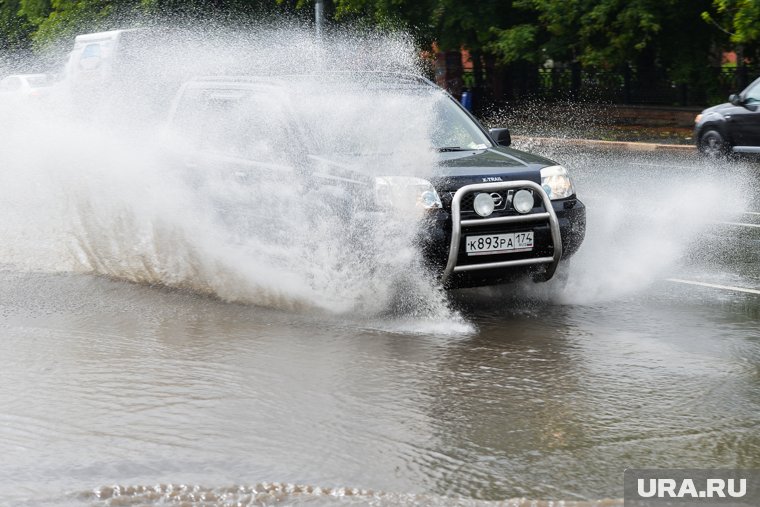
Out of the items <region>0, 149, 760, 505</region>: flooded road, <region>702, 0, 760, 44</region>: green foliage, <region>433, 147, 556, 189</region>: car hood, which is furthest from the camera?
<region>702, 0, 760, 44</region>: green foliage

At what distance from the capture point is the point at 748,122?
17.6 m

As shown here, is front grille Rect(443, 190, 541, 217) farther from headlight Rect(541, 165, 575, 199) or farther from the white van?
the white van

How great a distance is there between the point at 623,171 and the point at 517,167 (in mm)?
9925

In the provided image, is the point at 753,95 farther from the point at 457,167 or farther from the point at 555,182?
the point at 457,167

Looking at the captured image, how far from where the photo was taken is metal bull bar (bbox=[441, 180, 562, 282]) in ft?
23.5

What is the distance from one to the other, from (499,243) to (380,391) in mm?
1956

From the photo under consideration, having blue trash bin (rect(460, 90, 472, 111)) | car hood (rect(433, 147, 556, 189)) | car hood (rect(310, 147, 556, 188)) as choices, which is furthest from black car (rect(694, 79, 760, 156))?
blue trash bin (rect(460, 90, 472, 111))

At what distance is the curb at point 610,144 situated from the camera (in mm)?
21578

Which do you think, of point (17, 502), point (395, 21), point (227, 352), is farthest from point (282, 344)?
point (395, 21)

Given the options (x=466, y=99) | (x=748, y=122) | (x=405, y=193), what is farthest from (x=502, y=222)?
(x=466, y=99)

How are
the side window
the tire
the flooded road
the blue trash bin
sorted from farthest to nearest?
the blue trash bin → the tire → the side window → the flooded road

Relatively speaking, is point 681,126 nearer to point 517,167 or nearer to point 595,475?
point 517,167

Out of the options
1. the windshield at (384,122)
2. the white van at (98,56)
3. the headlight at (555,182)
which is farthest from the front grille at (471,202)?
the white van at (98,56)

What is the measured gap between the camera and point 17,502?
4.37m
